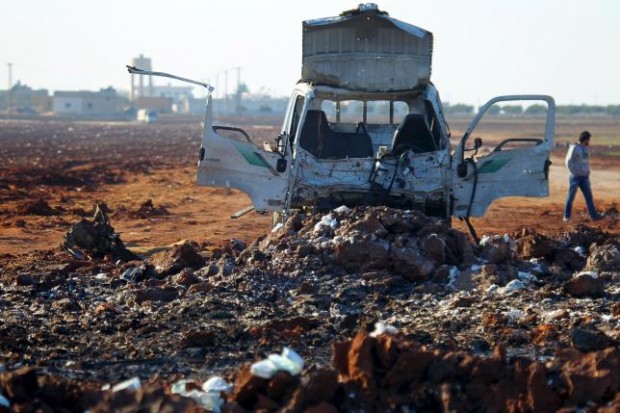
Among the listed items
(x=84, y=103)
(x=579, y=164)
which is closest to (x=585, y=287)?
(x=579, y=164)

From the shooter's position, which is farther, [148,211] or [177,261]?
[148,211]

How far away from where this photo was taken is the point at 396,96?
496 inches

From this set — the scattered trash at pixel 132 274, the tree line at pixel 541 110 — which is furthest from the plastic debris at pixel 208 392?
the tree line at pixel 541 110

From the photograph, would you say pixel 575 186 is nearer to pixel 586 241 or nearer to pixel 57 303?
pixel 586 241

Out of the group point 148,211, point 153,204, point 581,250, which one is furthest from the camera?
point 153,204

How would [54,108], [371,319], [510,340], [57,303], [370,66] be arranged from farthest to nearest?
[54,108] < [370,66] < [57,303] < [371,319] < [510,340]

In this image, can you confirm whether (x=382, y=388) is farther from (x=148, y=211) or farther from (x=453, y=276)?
(x=148, y=211)

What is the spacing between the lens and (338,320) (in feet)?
26.6

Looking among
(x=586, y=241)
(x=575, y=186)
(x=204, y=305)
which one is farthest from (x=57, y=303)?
(x=575, y=186)

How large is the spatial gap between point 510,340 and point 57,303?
12.9ft

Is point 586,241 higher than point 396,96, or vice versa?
point 396,96

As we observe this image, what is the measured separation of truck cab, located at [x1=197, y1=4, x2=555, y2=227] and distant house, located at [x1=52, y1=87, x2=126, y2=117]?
11738 centimetres

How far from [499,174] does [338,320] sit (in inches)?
173

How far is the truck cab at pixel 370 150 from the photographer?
37.3ft
